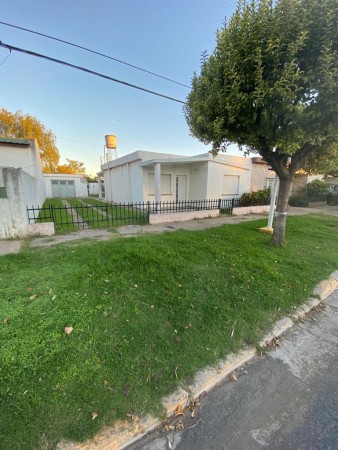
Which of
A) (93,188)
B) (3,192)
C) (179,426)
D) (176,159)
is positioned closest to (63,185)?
(93,188)

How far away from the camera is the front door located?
43.9 ft

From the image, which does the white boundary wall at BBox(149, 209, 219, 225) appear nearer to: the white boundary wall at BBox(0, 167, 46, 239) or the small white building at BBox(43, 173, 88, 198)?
the white boundary wall at BBox(0, 167, 46, 239)

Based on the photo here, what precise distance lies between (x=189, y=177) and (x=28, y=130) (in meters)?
23.6

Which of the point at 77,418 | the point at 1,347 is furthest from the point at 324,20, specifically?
the point at 1,347

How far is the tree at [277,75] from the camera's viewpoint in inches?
127

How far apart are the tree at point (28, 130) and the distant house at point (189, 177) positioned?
18096 mm

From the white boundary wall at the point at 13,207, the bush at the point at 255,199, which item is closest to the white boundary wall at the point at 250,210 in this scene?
the bush at the point at 255,199

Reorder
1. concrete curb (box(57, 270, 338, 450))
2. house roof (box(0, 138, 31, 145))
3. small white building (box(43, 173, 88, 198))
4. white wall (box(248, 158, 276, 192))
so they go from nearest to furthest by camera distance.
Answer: concrete curb (box(57, 270, 338, 450))
house roof (box(0, 138, 31, 145))
white wall (box(248, 158, 276, 192))
small white building (box(43, 173, 88, 198))

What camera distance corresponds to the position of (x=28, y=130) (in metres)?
25.3

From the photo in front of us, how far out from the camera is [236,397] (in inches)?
73.8

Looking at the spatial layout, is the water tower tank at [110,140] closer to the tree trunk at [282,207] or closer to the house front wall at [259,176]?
the house front wall at [259,176]

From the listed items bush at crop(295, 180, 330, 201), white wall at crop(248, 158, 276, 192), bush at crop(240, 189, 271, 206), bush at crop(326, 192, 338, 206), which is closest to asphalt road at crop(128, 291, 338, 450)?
bush at crop(240, 189, 271, 206)

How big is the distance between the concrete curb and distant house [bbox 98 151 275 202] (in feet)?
30.9

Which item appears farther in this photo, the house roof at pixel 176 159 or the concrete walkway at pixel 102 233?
the house roof at pixel 176 159
